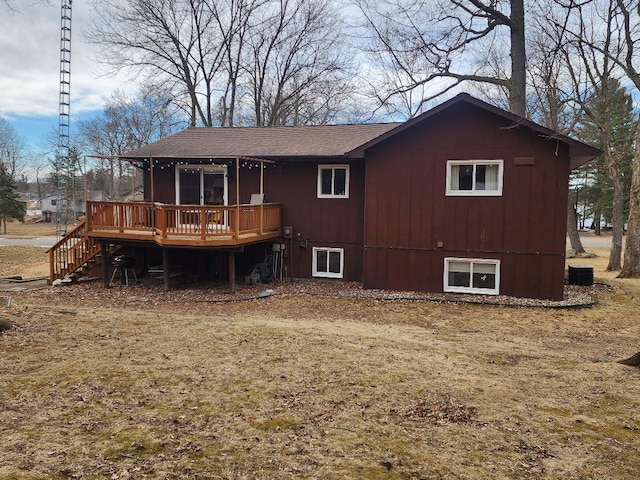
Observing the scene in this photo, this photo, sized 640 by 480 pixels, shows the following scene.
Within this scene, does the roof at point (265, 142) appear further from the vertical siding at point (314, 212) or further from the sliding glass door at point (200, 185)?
the sliding glass door at point (200, 185)

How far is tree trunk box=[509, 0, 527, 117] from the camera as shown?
14.6 m

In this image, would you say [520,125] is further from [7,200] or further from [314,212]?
[7,200]

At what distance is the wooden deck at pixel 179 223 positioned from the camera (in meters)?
11.5

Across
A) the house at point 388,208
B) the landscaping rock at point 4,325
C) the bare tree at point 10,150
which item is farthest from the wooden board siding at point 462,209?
the bare tree at point 10,150

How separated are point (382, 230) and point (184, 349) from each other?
282 inches

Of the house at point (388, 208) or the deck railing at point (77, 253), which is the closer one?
the house at point (388, 208)

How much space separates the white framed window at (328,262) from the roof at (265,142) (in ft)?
9.49

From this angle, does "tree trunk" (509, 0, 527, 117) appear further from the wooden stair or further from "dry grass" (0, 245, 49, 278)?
"dry grass" (0, 245, 49, 278)

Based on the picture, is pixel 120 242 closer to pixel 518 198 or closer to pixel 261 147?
pixel 261 147

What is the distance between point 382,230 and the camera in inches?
486

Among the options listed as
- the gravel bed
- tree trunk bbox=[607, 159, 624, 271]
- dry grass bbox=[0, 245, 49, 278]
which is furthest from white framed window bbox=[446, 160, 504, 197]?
dry grass bbox=[0, 245, 49, 278]

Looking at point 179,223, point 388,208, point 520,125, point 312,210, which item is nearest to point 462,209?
point 388,208

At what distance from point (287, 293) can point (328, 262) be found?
7.60 ft

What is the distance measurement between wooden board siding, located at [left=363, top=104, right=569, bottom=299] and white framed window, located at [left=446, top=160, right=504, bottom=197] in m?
0.13
